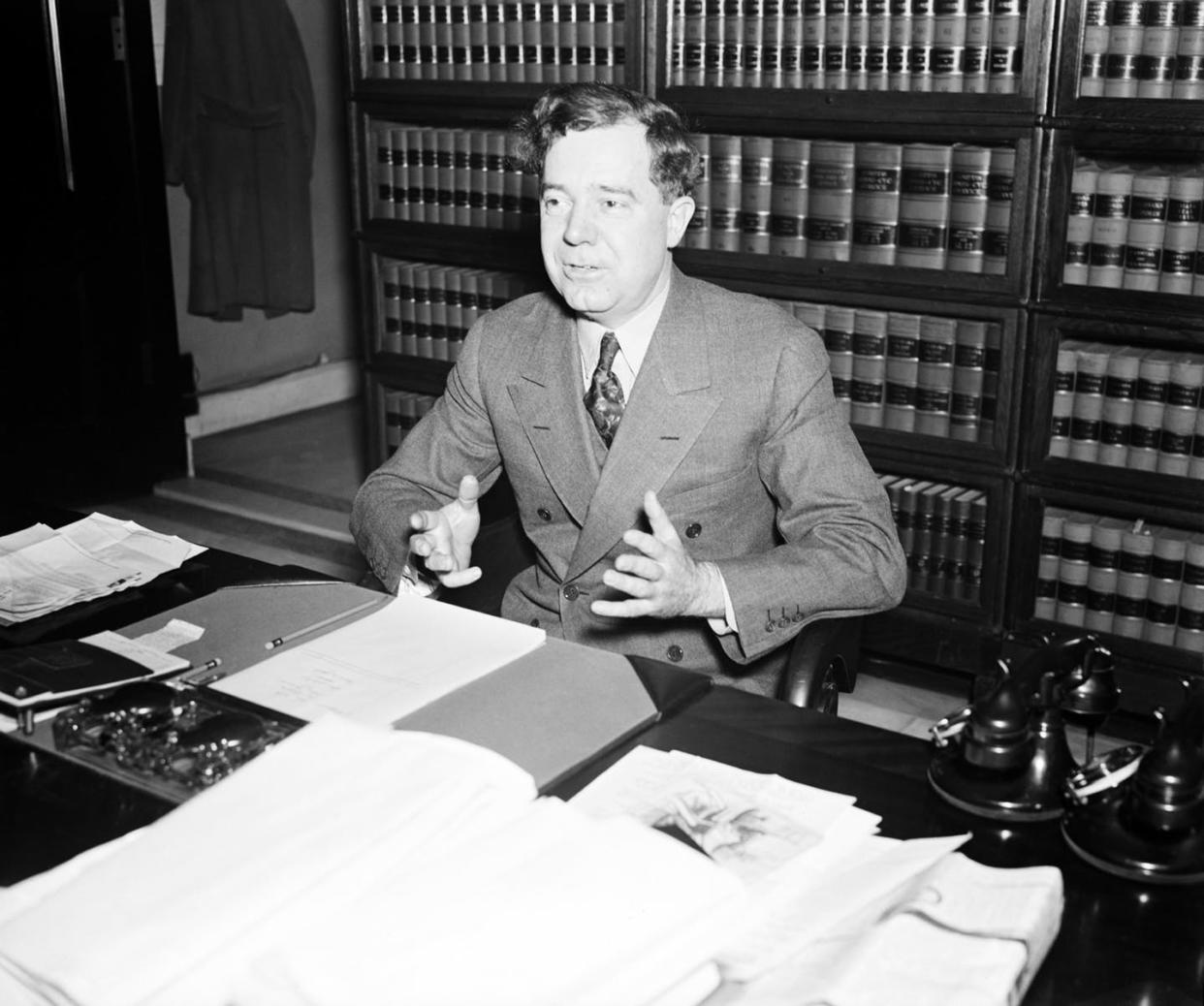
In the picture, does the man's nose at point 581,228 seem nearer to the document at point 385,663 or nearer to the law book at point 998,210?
→ the document at point 385,663

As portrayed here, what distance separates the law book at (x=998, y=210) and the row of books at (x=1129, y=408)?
0.24 meters

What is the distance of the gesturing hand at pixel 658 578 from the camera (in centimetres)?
160

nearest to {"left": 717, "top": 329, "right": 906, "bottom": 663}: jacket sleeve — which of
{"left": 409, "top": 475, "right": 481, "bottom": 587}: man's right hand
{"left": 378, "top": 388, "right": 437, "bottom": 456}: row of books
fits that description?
{"left": 409, "top": 475, "right": 481, "bottom": 587}: man's right hand

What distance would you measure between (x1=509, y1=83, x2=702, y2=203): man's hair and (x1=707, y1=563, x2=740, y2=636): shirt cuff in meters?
0.62

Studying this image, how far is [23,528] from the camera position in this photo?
210 cm

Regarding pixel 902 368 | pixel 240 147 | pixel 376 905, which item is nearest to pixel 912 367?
pixel 902 368

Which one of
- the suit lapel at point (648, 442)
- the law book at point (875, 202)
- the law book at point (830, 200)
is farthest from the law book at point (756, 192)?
the suit lapel at point (648, 442)

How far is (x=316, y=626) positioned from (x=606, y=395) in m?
0.64

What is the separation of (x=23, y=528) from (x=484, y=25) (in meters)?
2.12

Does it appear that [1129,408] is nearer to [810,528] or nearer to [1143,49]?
[1143,49]

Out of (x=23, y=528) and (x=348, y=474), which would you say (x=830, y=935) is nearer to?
(x=23, y=528)

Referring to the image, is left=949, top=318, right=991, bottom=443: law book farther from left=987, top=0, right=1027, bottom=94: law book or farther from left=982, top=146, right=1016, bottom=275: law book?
left=987, top=0, right=1027, bottom=94: law book

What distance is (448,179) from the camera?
12.7 feet

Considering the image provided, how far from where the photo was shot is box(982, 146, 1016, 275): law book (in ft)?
9.82
